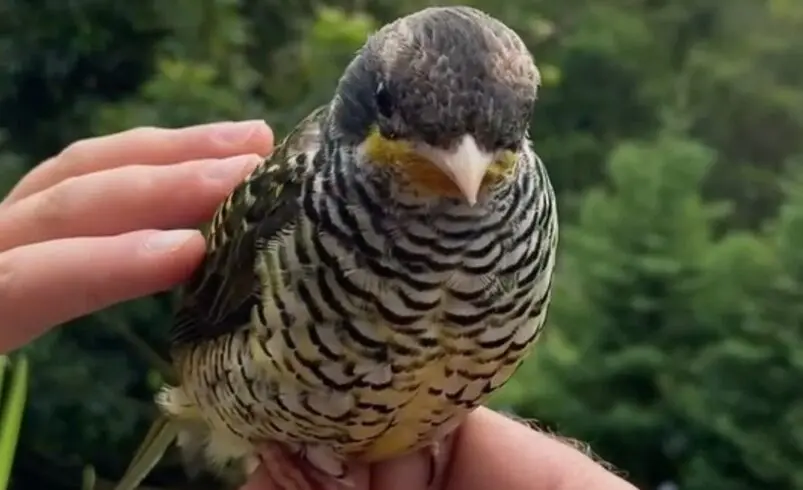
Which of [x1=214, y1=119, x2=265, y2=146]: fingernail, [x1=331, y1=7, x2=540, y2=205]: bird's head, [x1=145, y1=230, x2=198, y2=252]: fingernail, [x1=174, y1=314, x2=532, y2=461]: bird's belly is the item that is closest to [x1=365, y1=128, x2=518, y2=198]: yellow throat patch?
[x1=331, y1=7, x2=540, y2=205]: bird's head

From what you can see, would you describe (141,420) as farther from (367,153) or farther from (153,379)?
(367,153)

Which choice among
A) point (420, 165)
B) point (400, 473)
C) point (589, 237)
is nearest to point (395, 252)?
point (420, 165)

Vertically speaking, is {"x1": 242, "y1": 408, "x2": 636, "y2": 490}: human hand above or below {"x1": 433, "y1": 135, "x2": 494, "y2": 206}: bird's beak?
below

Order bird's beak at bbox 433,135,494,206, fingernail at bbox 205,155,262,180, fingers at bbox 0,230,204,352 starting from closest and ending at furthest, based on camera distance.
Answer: bird's beak at bbox 433,135,494,206 → fingers at bbox 0,230,204,352 → fingernail at bbox 205,155,262,180

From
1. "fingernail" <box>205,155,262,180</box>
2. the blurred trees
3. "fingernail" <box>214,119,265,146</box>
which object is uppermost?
"fingernail" <box>205,155,262,180</box>

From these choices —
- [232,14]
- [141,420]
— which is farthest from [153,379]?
[232,14]

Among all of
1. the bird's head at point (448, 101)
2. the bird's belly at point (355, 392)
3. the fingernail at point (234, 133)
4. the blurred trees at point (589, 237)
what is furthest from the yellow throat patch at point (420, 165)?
the blurred trees at point (589, 237)

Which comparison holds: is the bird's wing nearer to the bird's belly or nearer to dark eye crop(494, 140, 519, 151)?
the bird's belly

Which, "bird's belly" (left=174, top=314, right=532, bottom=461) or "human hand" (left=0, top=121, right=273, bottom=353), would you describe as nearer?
"bird's belly" (left=174, top=314, right=532, bottom=461)
